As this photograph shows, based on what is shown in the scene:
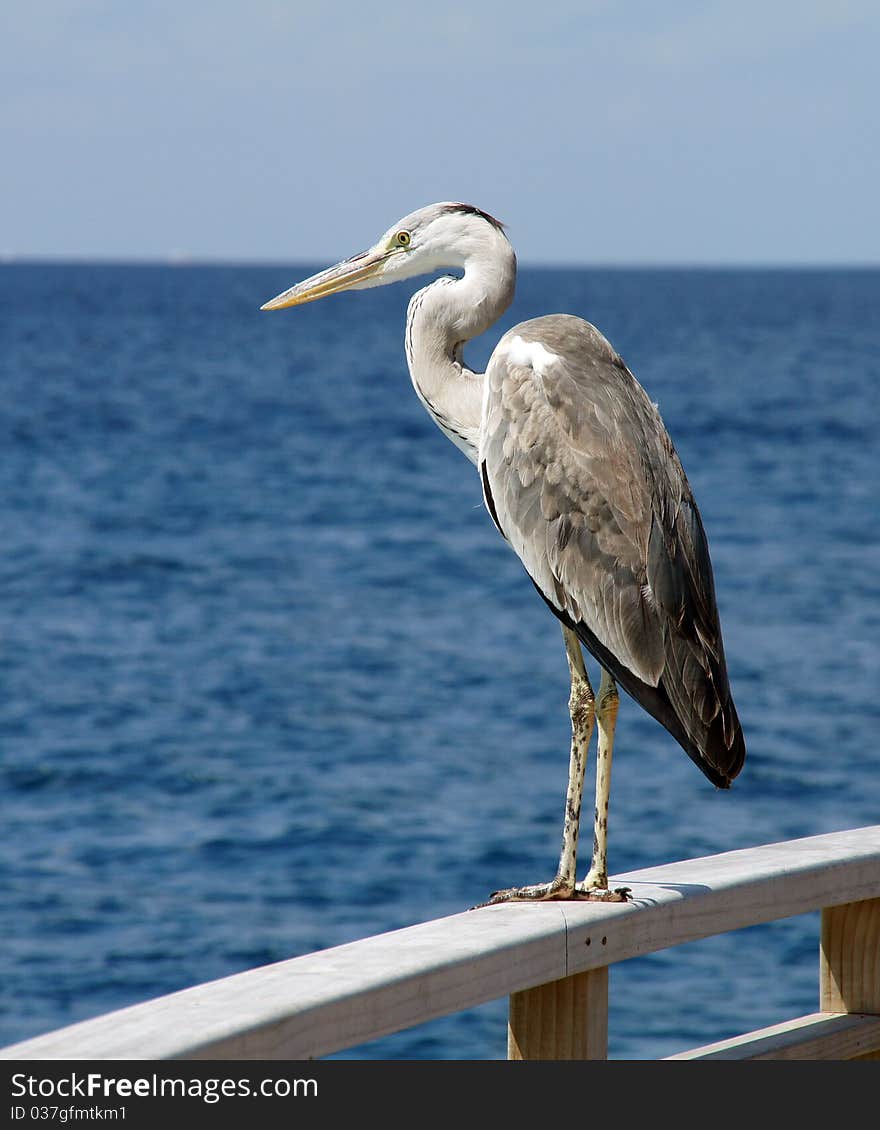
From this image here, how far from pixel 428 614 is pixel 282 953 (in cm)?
862

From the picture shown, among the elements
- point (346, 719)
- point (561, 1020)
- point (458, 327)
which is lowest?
point (346, 719)

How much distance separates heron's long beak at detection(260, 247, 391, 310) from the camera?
382 centimetres

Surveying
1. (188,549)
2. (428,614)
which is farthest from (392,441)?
(428,614)

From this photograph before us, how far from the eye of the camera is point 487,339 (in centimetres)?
4634

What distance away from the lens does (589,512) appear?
3.36 m

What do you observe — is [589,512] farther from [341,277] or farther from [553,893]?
[341,277]

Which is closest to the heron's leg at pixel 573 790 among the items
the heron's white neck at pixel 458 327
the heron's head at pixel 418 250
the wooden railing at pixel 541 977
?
the wooden railing at pixel 541 977

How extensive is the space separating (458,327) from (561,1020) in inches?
74.1

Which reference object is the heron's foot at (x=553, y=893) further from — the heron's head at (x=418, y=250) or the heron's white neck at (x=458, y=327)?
the heron's head at (x=418, y=250)

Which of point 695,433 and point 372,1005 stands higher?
point 695,433

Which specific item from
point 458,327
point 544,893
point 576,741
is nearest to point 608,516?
point 576,741

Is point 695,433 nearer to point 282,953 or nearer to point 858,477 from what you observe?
point 858,477

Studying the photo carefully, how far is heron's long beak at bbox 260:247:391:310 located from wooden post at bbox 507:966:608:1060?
6.67 feet
